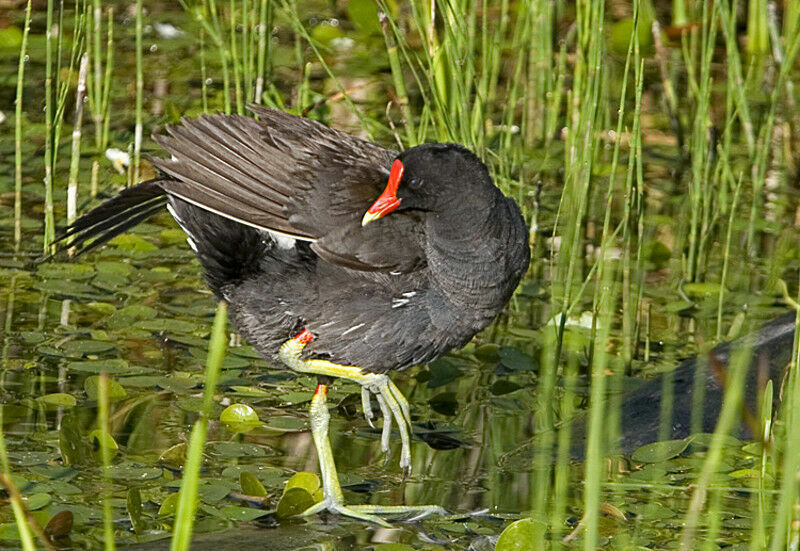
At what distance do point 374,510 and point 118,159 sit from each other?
246 cm

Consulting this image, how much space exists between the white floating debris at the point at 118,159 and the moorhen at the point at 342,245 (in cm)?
170

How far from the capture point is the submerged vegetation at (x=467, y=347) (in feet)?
9.36

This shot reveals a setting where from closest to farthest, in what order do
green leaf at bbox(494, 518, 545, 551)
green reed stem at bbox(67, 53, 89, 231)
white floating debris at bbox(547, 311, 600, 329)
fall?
green leaf at bbox(494, 518, 545, 551) < white floating debris at bbox(547, 311, 600, 329) < green reed stem at bbox(67, 53, 89, 231)

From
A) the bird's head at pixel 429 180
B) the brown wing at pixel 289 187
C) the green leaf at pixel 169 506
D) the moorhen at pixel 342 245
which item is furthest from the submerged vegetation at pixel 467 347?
the brown wing at pixel 289 187

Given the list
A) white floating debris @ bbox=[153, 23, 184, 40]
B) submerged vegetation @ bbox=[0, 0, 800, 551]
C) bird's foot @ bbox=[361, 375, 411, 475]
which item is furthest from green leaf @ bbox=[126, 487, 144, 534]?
white floating debris @ bbox=[153, 23, 184, 40]

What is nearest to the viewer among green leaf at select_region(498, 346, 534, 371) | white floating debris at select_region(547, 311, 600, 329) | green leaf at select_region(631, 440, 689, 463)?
green leaf at select_region(631, 440, 689, 463)

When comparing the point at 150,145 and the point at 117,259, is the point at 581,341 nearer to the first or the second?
the point at 117,259

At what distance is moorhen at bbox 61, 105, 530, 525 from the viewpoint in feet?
10.1

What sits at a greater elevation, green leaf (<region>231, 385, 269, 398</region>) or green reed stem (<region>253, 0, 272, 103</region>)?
green reed stem (<region>253, 0, 272, 103</region>)

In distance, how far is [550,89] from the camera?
5383 millimetres

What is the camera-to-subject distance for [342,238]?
3154 mm

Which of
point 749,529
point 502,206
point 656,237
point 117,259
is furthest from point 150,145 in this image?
point 749,529

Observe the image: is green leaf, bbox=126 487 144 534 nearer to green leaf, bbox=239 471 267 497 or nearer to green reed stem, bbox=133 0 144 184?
green leaf, bbox=239 471 267 497

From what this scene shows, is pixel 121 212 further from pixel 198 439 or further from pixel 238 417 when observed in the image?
pixel 198 439
